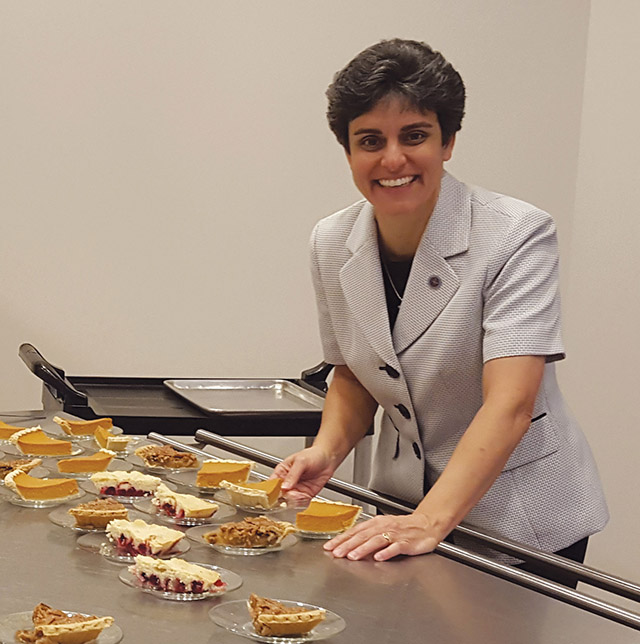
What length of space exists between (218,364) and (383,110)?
2.39 metres

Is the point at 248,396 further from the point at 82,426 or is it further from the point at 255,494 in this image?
the point at 255,494

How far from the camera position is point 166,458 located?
6.09ft

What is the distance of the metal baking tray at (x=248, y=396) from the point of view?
2.97 meters

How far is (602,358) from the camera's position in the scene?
14.0 feet

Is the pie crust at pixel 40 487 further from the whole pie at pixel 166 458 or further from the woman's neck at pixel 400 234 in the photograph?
the woman's neck at pixel 400 234

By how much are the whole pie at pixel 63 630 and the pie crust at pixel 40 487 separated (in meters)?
0.54

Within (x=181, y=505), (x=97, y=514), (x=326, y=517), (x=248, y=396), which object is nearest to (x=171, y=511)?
(x=181, y=505)

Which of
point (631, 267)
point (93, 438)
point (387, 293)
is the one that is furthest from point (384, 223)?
point (631, 267)

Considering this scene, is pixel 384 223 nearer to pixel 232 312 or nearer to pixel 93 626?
pixel 93 626

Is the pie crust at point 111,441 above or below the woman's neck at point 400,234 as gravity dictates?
below

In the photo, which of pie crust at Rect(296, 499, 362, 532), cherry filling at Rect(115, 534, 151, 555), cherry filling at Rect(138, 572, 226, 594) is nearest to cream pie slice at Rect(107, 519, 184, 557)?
cherry filling at Rect(115, 534, 151, 555)

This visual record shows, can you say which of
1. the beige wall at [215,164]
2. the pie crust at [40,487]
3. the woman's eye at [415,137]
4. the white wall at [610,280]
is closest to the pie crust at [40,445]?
the pie crust at [40,487]

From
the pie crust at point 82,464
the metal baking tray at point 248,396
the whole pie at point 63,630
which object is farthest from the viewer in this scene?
the metal baking tray at point 248,396

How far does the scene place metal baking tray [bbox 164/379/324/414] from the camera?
2.97 m
